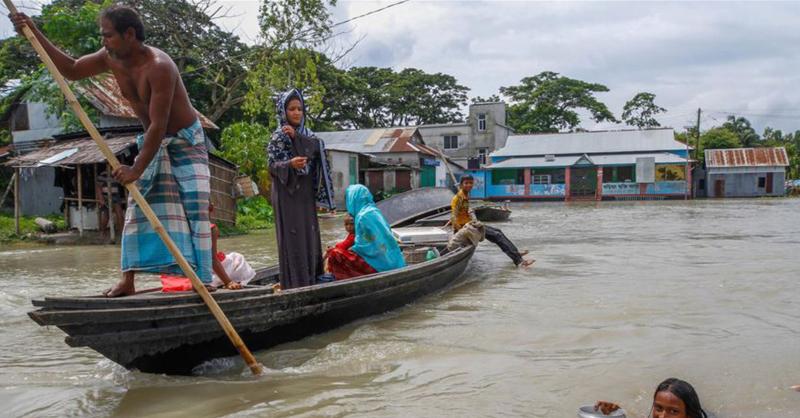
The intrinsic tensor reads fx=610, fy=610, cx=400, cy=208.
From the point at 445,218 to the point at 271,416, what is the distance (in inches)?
361

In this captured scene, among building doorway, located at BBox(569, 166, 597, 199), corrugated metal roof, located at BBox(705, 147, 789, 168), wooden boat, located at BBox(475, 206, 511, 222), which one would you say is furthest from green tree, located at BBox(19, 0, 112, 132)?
corrugated metal roof, located at BBox(705, 147, 789, 168)

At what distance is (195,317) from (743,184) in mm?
35411

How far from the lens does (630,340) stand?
5129 mm

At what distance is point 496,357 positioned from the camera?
186 inches

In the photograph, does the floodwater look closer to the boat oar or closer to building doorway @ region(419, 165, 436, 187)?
the boat oar

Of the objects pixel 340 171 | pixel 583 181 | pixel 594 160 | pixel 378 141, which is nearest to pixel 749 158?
pixel 594 160

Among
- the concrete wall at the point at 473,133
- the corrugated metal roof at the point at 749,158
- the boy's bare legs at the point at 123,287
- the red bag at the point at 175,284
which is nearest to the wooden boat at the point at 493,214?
the red bag at the point at 175,284

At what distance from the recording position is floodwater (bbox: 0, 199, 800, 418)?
3.75 meters

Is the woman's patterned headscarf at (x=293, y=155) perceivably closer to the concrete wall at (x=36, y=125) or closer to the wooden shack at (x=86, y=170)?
the wooden shack at (x=86, y=170)

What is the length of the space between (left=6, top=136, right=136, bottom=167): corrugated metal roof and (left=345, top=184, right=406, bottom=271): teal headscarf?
7.61m

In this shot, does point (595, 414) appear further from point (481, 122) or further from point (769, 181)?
point (481, 122)

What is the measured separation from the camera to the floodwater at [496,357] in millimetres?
3754

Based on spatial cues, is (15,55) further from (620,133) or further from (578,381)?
(620,133)

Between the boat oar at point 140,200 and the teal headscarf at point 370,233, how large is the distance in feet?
6.49
